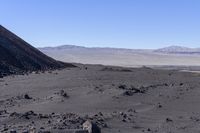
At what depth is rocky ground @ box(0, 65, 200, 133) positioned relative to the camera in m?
15.0

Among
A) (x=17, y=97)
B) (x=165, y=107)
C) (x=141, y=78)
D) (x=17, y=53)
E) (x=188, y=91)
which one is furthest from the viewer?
(x=17, y=53)

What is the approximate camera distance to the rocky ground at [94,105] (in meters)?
15.0

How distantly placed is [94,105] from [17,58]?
20.3m

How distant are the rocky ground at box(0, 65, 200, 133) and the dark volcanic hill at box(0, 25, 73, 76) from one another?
262 inches

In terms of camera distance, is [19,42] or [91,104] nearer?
[91,104]

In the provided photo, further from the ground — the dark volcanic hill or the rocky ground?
the dark volcanic hill

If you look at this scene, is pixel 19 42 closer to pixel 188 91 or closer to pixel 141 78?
pixel 141 78

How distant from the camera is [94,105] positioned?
19.7 metres

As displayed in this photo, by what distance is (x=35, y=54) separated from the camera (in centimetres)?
4353

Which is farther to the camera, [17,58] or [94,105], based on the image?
[17,58]

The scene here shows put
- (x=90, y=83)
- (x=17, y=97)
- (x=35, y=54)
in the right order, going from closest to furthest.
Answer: (x=17, y=97), (x=90, y=83), (x=35, y=54)

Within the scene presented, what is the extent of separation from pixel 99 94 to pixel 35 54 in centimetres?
2232

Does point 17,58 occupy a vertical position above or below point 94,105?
above

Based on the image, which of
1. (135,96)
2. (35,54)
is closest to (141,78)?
(135,96)
